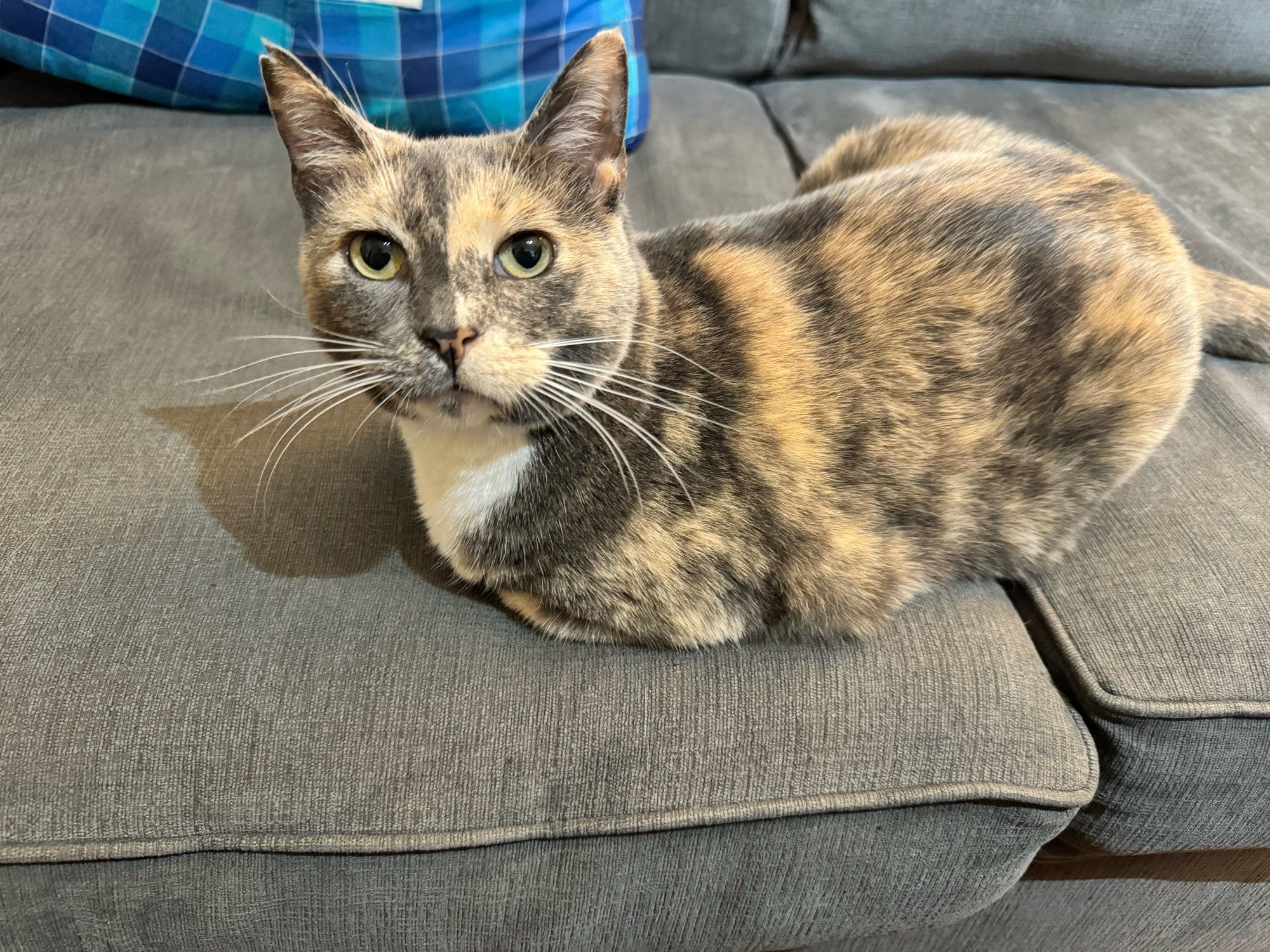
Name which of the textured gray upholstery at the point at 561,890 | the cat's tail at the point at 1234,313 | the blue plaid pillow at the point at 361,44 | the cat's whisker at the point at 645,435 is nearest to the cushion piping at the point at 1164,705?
the textured gray upholstery at the point at 561,890

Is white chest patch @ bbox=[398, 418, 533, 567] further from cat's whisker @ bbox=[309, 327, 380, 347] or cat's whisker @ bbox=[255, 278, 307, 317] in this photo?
cat's whisker @ bbox=[255, 278, 307, 317]

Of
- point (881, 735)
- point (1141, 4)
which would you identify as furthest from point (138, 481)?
point (1141, 4)

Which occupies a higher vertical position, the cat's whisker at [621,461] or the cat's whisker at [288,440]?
the cat's whisker at [621,461]

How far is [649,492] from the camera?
811mm

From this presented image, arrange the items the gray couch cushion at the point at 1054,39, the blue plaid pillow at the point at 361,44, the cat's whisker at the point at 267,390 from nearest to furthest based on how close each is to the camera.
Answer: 1. the cat's whisker at the point at 267,390
2. the blue plaid pillow at the point at 361,44
3. the gray couch cushion at the point at 1054,39

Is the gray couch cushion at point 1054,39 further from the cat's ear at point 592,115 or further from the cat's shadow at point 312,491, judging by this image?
the cat's shadow at point 312,491

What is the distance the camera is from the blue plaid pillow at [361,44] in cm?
133

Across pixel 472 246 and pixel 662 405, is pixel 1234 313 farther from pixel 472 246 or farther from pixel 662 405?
pixel 472 246

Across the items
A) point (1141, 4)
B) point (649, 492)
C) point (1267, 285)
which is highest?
point (1141, 4)

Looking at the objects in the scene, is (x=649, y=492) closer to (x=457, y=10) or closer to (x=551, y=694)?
(x=551, y=694)

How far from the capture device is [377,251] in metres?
0.72

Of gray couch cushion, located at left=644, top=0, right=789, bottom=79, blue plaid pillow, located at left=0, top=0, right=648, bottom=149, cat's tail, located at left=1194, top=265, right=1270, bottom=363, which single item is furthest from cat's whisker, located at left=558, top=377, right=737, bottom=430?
gray couch cushion, located at left=644, top=0, right=789, bottom=79

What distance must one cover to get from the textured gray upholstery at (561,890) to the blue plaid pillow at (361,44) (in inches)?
45.9

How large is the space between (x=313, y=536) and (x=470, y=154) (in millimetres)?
432
